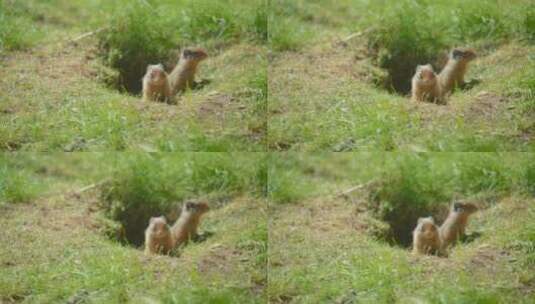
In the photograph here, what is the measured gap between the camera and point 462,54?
14.5 feet

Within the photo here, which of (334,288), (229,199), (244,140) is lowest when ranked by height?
(334,288)

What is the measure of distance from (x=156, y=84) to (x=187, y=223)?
27.3 inches

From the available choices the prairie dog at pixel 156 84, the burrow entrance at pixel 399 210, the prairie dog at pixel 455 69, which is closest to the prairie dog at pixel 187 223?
the prairie dog at pixel 156 84

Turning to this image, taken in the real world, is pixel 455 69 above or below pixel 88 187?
above

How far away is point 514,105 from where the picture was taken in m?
4.38

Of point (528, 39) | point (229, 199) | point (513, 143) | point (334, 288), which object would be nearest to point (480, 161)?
point (513, 143)

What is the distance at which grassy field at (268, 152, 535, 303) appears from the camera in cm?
426

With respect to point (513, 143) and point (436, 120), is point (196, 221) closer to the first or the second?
point (436, 120)

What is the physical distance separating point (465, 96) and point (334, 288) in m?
1.14

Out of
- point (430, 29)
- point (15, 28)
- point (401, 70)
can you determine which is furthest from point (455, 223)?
point (15, 28)

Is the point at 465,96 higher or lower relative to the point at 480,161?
higher

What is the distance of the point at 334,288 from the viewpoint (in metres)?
4.26

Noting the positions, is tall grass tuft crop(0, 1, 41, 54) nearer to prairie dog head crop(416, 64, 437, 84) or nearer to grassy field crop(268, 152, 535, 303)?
grassy field crop(268, 152, 535, 303)

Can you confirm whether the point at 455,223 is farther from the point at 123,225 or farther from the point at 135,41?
the point at 135,41
